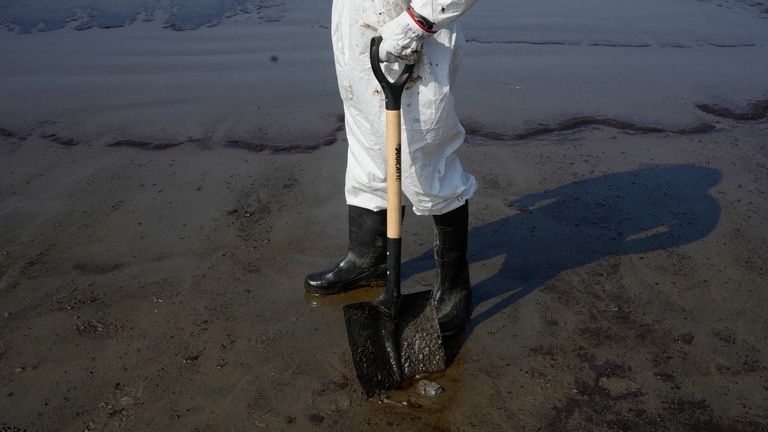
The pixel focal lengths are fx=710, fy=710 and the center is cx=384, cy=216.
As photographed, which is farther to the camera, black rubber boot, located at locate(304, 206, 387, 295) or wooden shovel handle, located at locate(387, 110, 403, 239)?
black rubber boot, located at locate(304, 206, 387, 295)

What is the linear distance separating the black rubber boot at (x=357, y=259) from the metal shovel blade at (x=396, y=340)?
1.49ft

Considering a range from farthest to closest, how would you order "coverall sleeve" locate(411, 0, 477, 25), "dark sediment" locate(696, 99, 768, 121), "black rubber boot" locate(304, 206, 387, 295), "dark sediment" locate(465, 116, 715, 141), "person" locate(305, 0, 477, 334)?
"dark sediment" locate(696, 99, 768, 121)
"dark sediment" locate(465, 116, 715, 141)
"black rubber boot" locate(304, 206, 387, 295)
"person" locate(305, 0, 477, 334)
"coverall sleeve" locate(411, 0, 477, 25)

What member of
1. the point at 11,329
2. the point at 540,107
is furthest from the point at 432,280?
the point at 540,107

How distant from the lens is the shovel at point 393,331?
2.52 meters

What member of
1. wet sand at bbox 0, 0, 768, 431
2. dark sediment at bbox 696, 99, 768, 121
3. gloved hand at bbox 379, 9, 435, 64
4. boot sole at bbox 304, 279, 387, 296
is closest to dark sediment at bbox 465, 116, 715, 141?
wet sand at bbox 0, 0, 768, 431

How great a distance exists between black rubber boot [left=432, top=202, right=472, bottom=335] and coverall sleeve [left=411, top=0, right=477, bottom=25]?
0.78m

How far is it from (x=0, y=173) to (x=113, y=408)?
2316mm

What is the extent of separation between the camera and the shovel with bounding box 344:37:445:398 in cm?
252

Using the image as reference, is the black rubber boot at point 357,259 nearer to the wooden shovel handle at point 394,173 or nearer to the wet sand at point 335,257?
the wet sand at point 335,257

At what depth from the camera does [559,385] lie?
2.55 m

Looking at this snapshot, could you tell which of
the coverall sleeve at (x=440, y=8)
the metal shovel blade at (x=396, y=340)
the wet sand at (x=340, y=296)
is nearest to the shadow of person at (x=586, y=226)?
the wet sand at (x=340, y=296)

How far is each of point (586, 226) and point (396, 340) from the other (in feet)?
4.72

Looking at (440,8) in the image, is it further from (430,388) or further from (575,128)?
(575,128)

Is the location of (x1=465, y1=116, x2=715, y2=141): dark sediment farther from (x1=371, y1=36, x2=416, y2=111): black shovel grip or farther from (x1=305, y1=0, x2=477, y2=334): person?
Result: (x1=371, y1=36, x2=416, y2=111): black shovel grip
